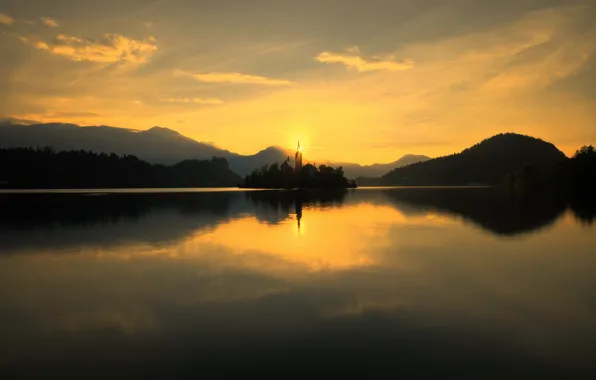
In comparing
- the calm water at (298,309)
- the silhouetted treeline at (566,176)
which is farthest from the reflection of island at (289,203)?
the silhouetted treeline at (566,176)

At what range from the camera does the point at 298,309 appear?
558 inches

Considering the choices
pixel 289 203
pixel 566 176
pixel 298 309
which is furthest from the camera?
pixel 566 176

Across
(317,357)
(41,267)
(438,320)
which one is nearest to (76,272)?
(41,267)

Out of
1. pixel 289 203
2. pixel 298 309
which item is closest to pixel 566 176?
pixel 289 203

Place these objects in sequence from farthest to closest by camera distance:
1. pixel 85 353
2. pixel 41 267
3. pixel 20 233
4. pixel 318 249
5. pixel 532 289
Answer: pixel 20 233 → pixel 318 249 → pixel 41 267 → pixel 532 289 → pixel 85 353

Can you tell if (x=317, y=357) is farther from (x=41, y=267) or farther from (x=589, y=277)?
(x=41, y=267)

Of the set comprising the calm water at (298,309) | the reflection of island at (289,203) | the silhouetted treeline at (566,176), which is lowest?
the reflection of island at (289,203)

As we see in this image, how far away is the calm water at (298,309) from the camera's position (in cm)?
1001

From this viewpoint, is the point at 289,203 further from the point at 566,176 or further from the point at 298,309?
the point at 566,176

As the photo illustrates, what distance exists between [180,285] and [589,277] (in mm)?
18788

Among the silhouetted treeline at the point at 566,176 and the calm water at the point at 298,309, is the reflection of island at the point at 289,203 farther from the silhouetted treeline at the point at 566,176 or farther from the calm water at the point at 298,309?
the silhouetted treeline at the point at 566,176

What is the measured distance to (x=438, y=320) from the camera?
1305 cm

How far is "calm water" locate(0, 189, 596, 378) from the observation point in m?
10.0

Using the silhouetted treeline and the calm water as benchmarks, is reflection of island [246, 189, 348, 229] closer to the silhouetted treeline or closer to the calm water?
the calm water
